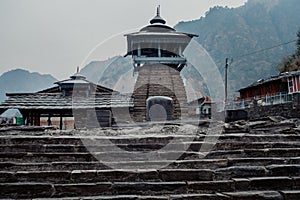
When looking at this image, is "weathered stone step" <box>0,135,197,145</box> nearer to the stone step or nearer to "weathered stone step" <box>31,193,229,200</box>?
"weathered stone step" <box>31,193,229,200</box>

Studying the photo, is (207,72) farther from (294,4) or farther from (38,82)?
(38,82)

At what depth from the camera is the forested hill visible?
5938cm

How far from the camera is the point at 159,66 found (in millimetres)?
16297

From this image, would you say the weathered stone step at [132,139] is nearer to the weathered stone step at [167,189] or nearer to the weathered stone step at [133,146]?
the weathered stone step at [133,146]

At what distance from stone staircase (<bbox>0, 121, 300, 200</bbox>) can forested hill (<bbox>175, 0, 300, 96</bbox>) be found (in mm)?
51899

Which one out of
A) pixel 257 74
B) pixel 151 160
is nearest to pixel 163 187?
pixel 151 160

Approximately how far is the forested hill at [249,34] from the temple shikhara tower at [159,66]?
3989cm

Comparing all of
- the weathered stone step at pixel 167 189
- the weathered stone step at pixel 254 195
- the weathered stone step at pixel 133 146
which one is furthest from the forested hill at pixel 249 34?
the weathered stone step at pixel 254 195

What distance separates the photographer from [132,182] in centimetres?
358

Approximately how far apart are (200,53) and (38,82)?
4642 cm

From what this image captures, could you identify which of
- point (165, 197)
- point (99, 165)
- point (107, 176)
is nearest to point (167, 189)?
point (165, 197)

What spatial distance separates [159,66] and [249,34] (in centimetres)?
6033

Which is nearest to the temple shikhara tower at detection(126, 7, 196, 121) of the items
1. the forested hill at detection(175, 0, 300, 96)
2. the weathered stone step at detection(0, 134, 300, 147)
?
the weathered stone step at detection(0, 134, 300, 147)

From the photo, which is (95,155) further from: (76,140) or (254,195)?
(254,195)
